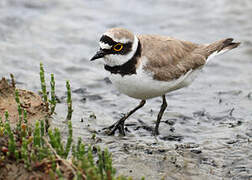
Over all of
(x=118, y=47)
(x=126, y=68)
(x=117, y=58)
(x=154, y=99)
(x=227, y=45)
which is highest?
(x=227, y=45)

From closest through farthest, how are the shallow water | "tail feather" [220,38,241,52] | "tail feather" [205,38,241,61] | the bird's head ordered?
the bird's head, the shallow water, "tail feather" [205,38,241,61], "tail feather" [220,38,241,52]

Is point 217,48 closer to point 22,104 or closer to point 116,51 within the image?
point 116,51

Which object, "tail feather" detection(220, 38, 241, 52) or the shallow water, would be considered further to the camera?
"tail feather" detection(220, 38, 241, 52)

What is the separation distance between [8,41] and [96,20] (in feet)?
8.55

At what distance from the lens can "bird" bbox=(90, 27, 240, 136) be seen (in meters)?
5.82

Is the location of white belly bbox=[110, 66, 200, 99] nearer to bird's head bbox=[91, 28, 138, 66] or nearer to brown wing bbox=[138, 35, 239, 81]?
brown wing bbox=[138, 35, 239, 81]

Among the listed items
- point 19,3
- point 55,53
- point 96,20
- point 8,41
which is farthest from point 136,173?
point 19,3

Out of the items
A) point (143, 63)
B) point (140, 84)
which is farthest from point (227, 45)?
point (140, 84)

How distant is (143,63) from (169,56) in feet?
2.21

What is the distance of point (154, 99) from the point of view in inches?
322

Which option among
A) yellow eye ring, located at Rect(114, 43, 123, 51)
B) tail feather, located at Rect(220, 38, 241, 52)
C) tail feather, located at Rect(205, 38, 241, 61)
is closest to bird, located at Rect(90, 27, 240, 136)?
yellow eye ring, located at Rect(114, 43, 123, 51)

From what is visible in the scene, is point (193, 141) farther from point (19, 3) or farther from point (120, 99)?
point (19, 3)

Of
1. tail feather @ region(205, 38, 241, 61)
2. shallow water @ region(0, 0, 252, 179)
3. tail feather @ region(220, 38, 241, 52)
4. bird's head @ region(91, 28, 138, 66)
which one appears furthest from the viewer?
tail feather @ region(220, 38, 241, 52)

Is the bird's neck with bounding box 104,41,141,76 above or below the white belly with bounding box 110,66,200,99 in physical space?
above
